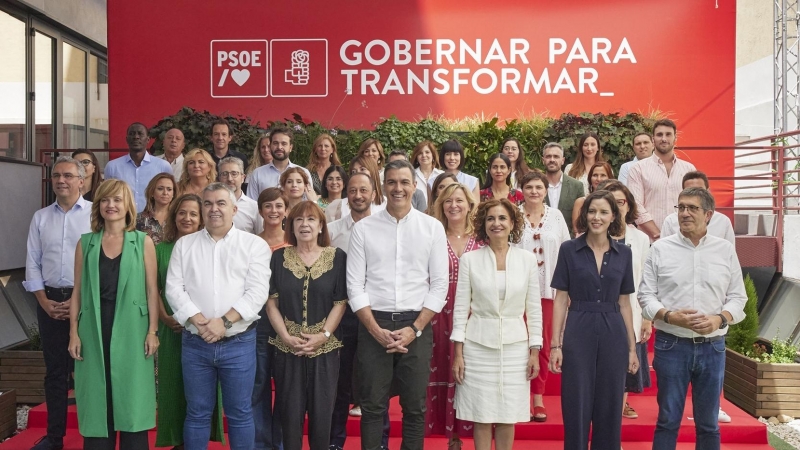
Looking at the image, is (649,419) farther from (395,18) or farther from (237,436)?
(395,18)

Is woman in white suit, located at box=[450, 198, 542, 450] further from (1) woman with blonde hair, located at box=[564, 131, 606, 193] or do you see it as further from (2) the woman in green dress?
(1) woman with blonde hair, located at box=[564, 131, 606, 193]

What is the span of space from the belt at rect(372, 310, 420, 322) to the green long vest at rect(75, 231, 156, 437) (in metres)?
1.26

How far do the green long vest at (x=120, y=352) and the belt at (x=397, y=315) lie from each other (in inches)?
49.5

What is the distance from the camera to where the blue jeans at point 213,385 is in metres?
4.30

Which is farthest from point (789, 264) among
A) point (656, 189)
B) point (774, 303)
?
point (656, 189)

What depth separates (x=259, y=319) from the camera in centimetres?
455

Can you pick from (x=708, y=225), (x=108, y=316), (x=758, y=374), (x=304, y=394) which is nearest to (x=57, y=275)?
(x=108, y=316)

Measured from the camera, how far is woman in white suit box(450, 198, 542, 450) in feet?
14.3

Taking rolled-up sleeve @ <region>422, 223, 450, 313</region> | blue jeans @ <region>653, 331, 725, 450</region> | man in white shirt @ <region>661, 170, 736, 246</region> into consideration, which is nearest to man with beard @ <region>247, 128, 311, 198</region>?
rolled-up sleeve @ <region>422, 223, 450, 313</region>

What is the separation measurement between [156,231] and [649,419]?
3422 millimetres

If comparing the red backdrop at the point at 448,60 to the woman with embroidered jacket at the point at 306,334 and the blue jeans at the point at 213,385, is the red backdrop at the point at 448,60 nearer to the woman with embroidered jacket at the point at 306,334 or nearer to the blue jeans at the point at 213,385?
the woman with embroidered jacket at the point at 306,334

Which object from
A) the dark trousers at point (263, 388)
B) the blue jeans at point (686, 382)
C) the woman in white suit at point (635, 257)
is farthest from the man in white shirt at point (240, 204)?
the blue jeans at point (686, 382)

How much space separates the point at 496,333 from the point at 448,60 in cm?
723

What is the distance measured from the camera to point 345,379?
4.77m
